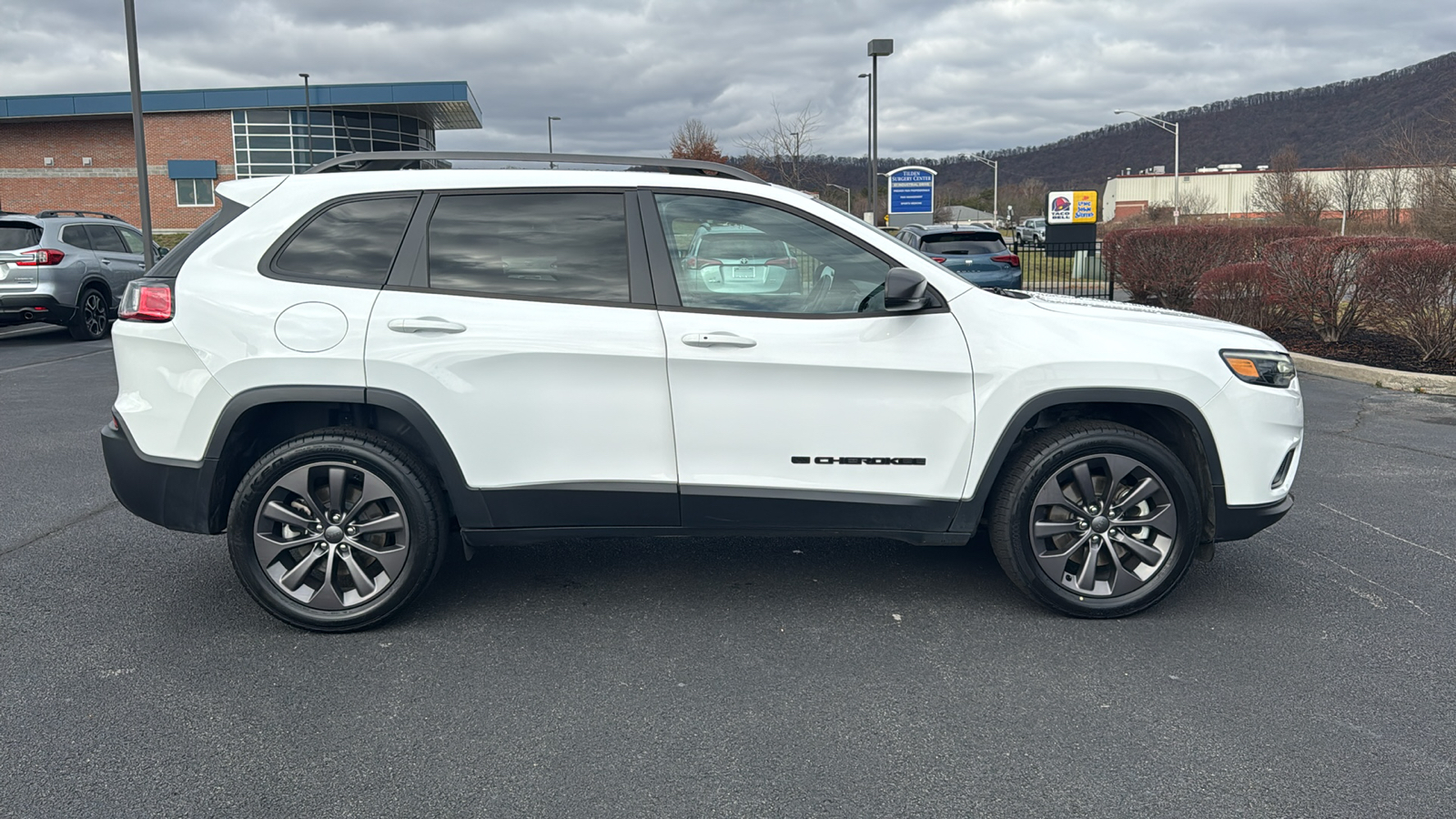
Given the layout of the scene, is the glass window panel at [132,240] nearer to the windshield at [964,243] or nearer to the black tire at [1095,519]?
the windshield at [964,243]

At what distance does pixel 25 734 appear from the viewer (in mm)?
3395

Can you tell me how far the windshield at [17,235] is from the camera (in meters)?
14.6

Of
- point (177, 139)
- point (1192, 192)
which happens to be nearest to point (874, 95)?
point (177, 139)

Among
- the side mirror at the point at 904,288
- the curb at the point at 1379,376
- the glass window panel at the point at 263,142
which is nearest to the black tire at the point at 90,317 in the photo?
the side mirror at the point at 904,288

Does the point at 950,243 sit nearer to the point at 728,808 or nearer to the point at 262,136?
the point at 728,808

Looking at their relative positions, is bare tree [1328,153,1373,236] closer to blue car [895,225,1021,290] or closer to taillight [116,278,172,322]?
blue car [895,225,1021,290]

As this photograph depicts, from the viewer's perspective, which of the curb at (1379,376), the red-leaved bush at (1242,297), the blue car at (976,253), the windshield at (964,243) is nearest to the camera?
the curb at (1379,376)

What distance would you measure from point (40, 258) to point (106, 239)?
1780 millimetres

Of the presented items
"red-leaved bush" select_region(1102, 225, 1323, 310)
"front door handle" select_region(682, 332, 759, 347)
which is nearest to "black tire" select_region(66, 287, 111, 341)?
"front door handle" select_region(682, 332, 759, 347)

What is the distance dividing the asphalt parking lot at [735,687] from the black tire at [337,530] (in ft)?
0.54

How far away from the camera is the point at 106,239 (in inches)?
636

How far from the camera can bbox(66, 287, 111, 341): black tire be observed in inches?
602

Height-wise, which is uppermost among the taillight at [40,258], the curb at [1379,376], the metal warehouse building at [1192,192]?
the metal warehouse building at [1192,192]

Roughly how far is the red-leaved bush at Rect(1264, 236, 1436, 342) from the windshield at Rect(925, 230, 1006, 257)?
5366mm
